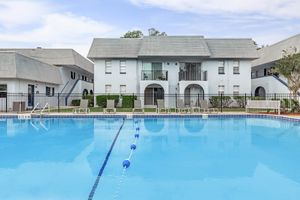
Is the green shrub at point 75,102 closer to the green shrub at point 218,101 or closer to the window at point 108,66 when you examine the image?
the window at point 108,66

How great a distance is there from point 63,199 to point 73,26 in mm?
25093

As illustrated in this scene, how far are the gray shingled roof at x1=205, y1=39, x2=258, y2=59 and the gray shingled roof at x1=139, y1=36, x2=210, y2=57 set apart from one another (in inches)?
42.6

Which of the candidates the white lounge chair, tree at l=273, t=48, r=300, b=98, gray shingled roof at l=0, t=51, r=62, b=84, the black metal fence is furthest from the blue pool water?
the black metal fence

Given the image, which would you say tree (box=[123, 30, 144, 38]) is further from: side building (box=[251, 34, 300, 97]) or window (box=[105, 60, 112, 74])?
window (box=[105, 60, 112, 74])

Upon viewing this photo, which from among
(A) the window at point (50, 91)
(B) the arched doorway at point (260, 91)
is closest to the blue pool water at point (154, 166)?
(A) the window at point (50, 91)

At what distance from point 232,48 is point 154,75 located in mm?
7813

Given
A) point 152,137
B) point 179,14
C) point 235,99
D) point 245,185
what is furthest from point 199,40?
point 245,185

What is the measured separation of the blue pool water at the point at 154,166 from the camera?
6.04 meters

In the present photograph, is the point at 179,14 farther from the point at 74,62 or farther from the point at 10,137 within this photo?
the point at 10,137

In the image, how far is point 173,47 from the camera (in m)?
30.2

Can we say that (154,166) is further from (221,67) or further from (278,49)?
(278,49)

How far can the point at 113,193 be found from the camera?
5980 mm

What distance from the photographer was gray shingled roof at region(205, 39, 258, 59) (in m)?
30.3

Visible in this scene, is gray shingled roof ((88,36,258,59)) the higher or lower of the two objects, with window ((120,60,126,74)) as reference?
higher
